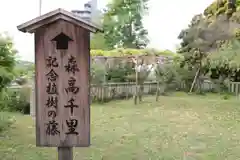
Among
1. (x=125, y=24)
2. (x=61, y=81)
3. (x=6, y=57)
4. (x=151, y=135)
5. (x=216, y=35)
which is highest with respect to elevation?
(x=125, y=24)

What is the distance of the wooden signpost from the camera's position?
3.00m

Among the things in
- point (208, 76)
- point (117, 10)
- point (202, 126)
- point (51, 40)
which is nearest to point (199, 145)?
point (202, 126)

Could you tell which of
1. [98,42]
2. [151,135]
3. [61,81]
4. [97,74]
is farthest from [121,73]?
[61,81]

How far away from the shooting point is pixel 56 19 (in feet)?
9.76

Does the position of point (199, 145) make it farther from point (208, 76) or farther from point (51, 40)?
point (208, 76)

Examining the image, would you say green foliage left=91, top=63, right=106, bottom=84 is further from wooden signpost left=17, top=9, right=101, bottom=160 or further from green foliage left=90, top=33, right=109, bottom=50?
wooden signpost left=17, top=9, right=101, bottom=160

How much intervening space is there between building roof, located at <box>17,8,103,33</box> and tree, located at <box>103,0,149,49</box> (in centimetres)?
1408

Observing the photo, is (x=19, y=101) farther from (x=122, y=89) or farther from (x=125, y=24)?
(x=125, y=24)

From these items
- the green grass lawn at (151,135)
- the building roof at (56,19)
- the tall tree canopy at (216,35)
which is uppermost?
the tall tree canopy at (216,35)

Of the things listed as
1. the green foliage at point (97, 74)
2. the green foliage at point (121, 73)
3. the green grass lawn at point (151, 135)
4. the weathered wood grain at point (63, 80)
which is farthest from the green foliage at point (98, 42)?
the weathered wood grain at point (63, 80)

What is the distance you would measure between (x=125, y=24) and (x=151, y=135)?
1186 cm

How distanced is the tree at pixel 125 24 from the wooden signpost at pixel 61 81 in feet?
46.1

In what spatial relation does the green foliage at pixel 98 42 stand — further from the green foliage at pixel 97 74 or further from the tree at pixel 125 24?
the green foliage at pixel 97 74

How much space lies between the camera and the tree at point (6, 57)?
5.93 metres
